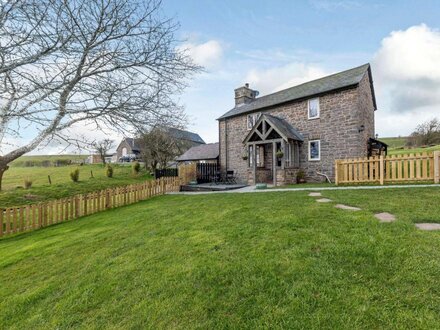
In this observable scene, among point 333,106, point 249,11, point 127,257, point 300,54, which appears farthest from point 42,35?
point 333,106

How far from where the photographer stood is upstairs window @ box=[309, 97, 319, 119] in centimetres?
1521

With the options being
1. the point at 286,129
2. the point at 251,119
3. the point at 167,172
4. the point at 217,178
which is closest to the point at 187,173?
the point at 167,172

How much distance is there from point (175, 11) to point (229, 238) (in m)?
6.41

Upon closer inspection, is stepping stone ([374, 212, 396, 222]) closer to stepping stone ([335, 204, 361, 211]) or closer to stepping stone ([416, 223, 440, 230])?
stepping stone ([416, 223, 440, 230])

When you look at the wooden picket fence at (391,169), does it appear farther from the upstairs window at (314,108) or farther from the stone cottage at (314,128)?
the upstairs window at (314,108)

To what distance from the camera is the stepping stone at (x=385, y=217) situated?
4.77m

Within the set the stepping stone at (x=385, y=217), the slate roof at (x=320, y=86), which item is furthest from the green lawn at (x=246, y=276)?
the slate roof at (x=320, y=86)

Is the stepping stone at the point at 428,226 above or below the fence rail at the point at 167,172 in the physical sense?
below

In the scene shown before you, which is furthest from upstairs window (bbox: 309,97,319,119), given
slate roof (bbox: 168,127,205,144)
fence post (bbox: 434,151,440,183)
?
slate roof (bbox: 168,127,205,144)

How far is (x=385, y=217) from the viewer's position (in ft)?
16.4

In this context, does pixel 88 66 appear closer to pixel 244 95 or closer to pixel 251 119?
pixel 251 119

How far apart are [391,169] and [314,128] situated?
234 inches

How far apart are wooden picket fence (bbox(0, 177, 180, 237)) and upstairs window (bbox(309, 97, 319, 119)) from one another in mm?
11564

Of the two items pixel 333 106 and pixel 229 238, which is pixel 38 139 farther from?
pixel 333 106
